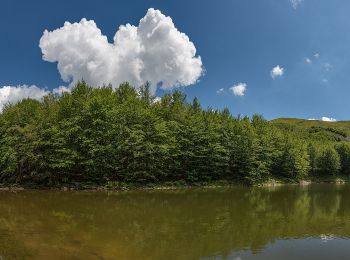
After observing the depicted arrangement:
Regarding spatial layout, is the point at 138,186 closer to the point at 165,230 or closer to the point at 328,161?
the point at 165,230

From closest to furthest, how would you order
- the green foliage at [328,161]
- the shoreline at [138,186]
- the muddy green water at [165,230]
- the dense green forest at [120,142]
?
the muddy green water at [165,230] → the shoreline at [138,186] → the dense green forest at [120,142] → the green foliage at [328,161]

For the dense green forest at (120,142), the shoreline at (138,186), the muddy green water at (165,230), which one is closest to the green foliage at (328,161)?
the shoreline at (138,186)

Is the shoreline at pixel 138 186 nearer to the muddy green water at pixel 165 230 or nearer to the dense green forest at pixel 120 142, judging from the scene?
the dense green forest at pixel 120 142

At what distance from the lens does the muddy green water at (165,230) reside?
21.9m

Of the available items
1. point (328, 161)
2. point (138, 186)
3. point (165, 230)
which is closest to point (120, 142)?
point (138, 186)

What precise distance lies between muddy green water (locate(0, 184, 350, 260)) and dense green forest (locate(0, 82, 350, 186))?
13.5 m

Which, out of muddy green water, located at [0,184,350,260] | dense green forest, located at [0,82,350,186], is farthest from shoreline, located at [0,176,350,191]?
muddy green water, located at [0,184,350,260]

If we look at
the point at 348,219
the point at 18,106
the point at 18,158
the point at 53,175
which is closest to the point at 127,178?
the point at 53,175

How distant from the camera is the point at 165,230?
94.1 feet

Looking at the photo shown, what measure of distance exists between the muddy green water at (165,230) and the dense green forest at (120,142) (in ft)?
44.4

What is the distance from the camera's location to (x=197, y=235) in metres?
27.0

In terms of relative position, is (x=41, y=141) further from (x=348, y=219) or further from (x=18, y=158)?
(x=348, y=219)

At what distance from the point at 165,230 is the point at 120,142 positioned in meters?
35.0

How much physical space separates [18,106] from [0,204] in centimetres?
3223
